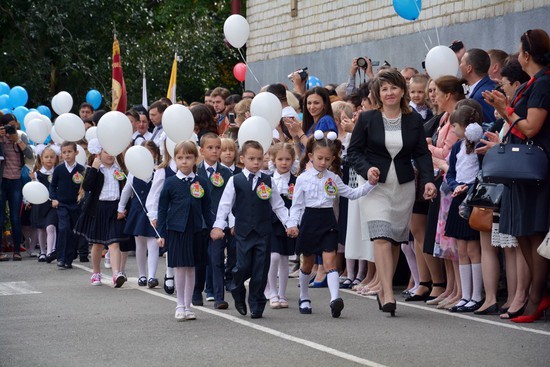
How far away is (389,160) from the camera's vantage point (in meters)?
10.9

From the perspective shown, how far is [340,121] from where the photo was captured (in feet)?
44.7

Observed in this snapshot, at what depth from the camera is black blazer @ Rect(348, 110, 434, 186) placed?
10867 mm

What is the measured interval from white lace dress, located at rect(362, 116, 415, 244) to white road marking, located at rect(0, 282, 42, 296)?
180 inches

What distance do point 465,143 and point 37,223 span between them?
8911mm

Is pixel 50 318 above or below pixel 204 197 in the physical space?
below

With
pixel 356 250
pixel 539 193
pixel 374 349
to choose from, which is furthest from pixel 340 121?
pixel 374 349

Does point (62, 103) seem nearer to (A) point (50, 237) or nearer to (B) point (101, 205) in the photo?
(A) point (50, 237)

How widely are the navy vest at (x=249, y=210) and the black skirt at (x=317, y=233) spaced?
0.39 m

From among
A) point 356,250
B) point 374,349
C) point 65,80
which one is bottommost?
point 374,349

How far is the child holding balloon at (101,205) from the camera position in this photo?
572 inches

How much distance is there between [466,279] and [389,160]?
4.64 ft

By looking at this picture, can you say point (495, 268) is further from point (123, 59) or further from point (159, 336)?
point (123, 59)

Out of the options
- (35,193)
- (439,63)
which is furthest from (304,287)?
(35,193)

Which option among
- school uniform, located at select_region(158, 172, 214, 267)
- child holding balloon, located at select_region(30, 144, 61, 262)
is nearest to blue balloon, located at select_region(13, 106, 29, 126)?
child holding balloon, located at select_region(30, 144, 61, 262)
